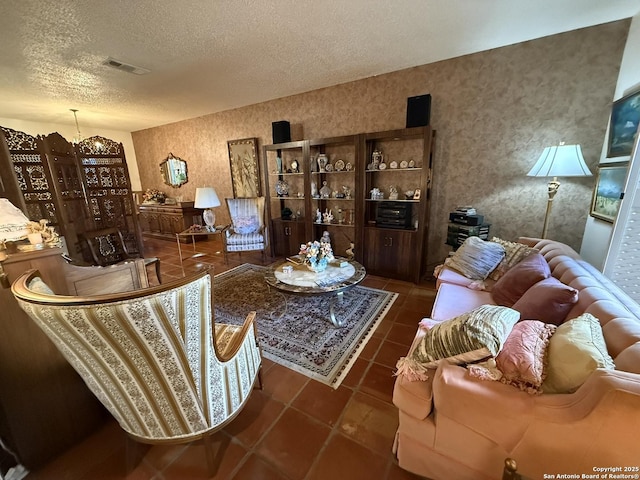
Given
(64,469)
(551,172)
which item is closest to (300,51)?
(551,172)

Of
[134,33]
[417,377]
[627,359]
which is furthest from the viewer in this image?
[134,33]

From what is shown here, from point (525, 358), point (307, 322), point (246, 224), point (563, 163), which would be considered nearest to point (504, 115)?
point (563, 163)

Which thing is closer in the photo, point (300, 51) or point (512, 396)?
point (512, 396)

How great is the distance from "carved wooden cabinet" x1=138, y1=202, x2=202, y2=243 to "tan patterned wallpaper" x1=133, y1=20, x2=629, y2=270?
3.57m

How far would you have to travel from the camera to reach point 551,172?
219cm

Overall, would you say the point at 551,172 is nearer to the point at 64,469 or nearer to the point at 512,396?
the point at 512,396

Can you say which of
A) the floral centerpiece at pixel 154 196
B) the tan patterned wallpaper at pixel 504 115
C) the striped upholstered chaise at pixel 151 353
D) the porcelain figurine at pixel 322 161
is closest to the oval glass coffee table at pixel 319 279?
the striped upholstered chaise at pixel 151 353

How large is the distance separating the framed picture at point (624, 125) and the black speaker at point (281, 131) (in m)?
3.61

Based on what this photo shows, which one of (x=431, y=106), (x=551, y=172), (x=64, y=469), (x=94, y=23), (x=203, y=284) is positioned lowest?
(x=64, y=469)

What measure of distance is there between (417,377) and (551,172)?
2.33m

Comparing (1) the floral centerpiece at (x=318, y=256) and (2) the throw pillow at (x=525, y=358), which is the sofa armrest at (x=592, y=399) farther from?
(1) the floral centerpiece at (x=318, y=256)

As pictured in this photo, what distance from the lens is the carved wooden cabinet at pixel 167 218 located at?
18.3ft

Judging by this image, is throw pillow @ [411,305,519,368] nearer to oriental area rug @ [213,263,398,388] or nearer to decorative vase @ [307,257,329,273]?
oriental area rug @ [213,263,398,388]

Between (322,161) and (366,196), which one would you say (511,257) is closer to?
(366,196)
